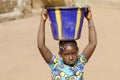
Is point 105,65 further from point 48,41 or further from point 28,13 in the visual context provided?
point 28,13

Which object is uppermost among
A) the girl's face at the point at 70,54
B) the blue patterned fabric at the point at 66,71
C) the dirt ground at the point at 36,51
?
the girl's face at the point at 70,54

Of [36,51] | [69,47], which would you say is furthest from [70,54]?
[36,51]

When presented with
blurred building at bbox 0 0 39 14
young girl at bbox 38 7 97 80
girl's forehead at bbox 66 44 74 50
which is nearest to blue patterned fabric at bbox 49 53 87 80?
young girl at bbox 38 7 97 80

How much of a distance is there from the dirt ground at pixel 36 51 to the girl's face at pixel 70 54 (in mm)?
3861

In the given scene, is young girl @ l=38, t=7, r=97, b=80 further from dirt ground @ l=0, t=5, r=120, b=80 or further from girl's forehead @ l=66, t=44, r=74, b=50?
dirt ground @ l=0, t=5, r=120, b=80

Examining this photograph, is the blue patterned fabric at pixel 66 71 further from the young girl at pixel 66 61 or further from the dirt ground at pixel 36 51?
the dirt ground at pixel 36 51

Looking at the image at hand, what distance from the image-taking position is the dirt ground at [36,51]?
736 cm

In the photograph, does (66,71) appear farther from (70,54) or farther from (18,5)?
(18,5)

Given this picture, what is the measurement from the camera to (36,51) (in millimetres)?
8773

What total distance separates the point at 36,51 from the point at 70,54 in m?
5.55

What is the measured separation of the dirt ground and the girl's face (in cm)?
386

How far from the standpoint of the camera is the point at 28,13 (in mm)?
12648

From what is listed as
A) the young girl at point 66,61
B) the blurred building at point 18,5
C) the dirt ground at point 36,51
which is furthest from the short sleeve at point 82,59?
the blurred building at point 18,5

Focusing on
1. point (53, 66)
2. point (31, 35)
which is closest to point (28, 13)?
point (31, 35)
